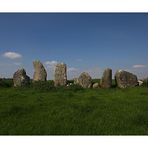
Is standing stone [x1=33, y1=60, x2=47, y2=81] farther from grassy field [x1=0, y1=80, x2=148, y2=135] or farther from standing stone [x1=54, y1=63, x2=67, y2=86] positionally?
grassy field [x1=0, y1=80, x2=148, y2=135]

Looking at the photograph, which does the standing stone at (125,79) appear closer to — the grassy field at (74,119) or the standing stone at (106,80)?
the standing stone at (106,80)

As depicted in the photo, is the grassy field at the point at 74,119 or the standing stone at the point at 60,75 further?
the standing stone at the point at 60,75

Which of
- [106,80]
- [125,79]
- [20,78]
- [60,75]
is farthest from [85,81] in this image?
[20,78]

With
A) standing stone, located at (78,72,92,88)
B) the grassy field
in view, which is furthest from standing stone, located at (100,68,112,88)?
the grassy field

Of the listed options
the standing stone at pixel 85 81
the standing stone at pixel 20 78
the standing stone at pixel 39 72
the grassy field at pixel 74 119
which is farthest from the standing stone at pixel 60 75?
the grassy field at pixel 74 119

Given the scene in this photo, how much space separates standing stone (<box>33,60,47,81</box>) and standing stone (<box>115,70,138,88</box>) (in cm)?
643

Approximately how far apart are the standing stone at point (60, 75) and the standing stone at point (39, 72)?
1713 mm

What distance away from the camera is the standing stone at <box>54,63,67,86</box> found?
26.8 metres

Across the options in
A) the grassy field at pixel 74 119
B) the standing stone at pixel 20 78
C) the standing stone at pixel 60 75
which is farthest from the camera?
the standing stone at pixel 60 75

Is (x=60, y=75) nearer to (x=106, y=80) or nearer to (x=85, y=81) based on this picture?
(x=85, y=81)

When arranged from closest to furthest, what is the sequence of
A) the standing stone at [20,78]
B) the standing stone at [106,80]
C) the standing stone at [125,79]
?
the standing stone at [125,79] < the standing stone at [106,80] < the standing stone at [20,78]

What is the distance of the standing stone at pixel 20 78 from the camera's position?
26.4 metres
